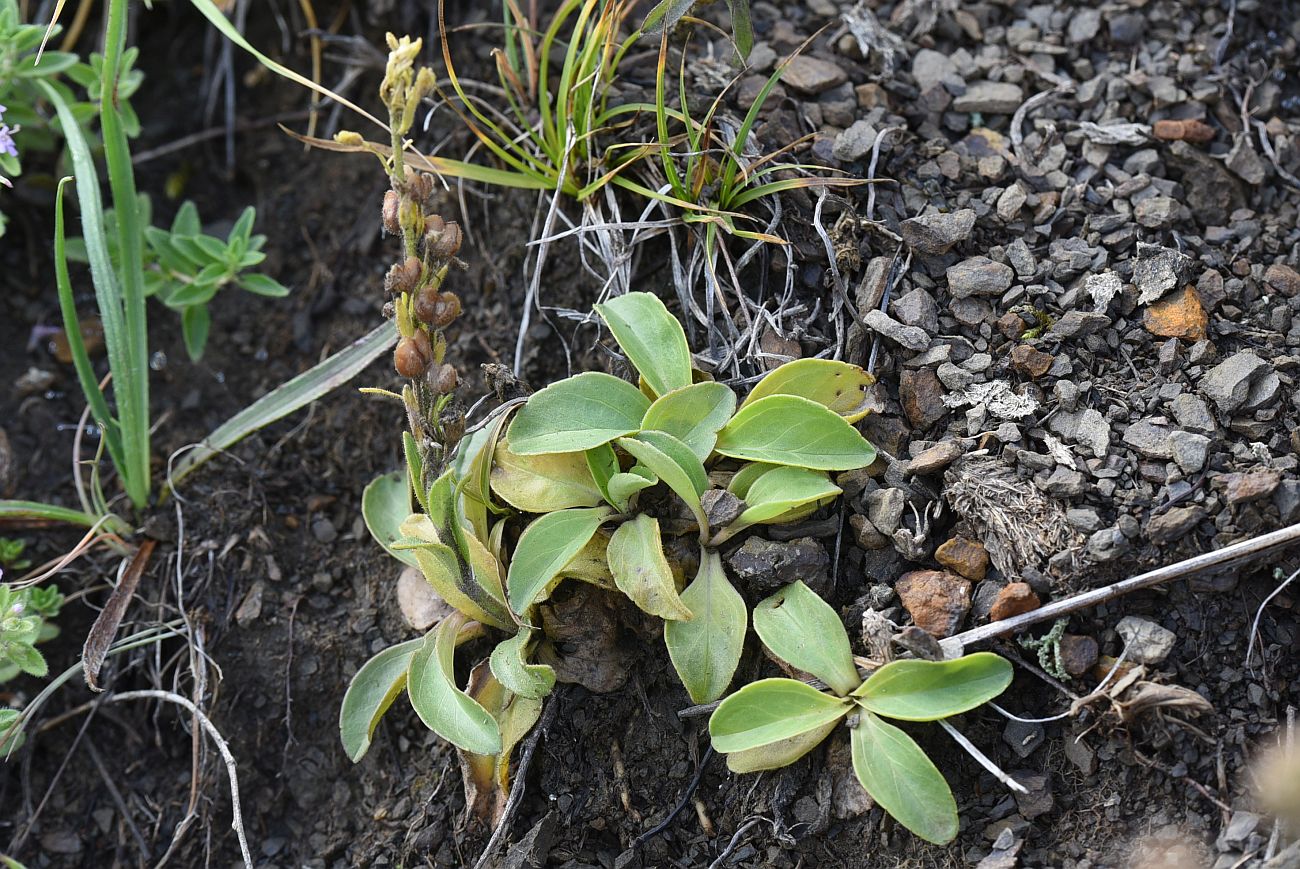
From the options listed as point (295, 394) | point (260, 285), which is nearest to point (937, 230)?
point (295, 394)

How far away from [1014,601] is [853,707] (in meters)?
0.31

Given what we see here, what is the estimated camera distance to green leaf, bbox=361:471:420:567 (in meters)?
2.15

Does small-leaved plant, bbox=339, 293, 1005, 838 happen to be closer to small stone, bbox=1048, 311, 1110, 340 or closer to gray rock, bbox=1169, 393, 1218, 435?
small stone, bbox=1048, 311, 1110, 340

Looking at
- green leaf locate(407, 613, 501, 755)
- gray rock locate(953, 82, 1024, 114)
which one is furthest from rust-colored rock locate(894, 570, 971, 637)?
gray rock locate(953, 82, 1024, 114)

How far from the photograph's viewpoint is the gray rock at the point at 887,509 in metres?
1.85

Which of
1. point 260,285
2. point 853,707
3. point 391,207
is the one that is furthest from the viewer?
point 260,285

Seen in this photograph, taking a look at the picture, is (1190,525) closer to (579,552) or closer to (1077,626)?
(1077,626)

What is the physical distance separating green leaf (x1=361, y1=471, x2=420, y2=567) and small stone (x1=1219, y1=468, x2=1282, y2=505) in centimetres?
145

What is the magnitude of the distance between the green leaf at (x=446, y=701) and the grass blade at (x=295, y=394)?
0.61 metres

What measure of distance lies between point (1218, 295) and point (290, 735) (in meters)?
1.98

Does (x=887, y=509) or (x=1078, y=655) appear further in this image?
(x=887, y=509)

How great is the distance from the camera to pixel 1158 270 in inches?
78.9

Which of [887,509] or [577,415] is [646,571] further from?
[887,509]

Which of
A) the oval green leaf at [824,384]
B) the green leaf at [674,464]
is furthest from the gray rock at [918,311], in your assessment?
the green leaf at [674,464]
